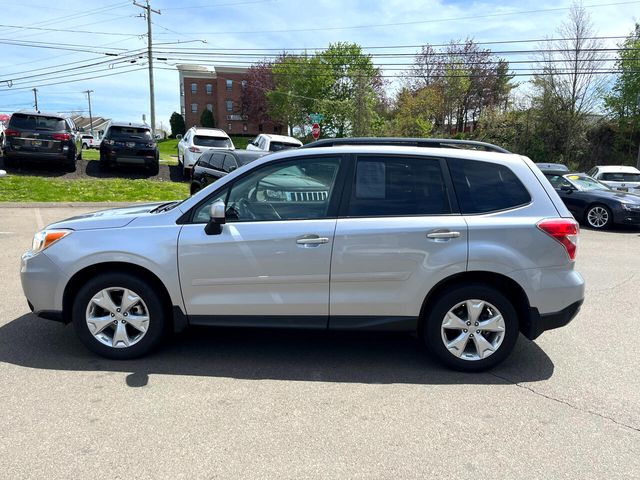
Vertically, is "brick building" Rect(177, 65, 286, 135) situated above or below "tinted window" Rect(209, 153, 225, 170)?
above

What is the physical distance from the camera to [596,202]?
41.9 ft

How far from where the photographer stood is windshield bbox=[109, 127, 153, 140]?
53.6 feet

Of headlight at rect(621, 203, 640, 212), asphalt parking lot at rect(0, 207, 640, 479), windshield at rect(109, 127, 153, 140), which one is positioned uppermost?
windshield at rect(109, 127, 153, 140)

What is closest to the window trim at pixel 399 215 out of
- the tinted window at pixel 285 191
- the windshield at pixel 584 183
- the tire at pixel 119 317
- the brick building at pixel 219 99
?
the tinted window at pixel 285 191

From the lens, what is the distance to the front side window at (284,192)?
13.0 feet

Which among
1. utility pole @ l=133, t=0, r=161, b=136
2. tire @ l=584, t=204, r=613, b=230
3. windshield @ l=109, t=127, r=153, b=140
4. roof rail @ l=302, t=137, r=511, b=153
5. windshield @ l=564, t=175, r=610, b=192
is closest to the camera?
roof rail @ l=302, t=137, r=511, b=153

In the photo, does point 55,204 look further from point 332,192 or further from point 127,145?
point 332,192

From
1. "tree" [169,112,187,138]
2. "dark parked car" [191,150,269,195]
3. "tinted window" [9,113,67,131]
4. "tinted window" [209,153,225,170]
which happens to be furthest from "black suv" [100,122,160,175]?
"tree" [169,112,187,138]

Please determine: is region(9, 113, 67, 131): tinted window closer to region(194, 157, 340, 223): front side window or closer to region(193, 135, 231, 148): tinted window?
region(193, 135, 231, 148): tinted window

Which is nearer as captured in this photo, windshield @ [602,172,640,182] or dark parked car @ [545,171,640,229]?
dark parked car @ [545,171,640,229]

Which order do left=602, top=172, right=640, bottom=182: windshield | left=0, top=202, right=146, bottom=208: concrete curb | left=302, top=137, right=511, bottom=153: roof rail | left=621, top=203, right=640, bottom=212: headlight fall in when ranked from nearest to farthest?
left=302, top=137, right=511, bottom=153: roof rail, left=621, top=203, right=640, bottom=212: headlight, left=0, top=202, right=146, bottom=208: concrete curb, left=602, top=172, right=640, bottom=182: windshield

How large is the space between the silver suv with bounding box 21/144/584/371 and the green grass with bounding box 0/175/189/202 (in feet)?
34.6

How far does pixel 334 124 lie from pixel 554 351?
47203 millimetres

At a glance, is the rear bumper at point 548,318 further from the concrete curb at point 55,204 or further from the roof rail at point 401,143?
the concrete curb at point 55,204
